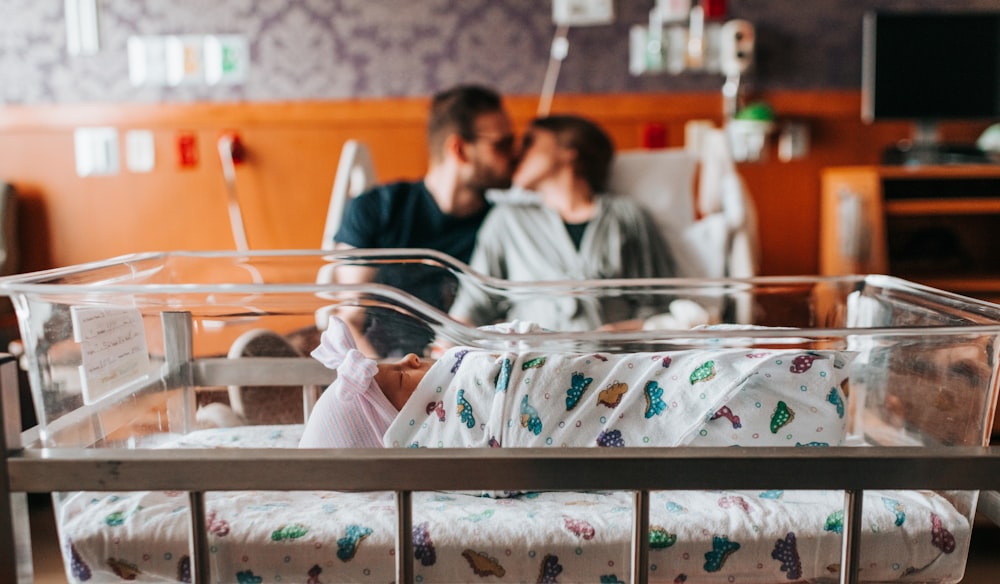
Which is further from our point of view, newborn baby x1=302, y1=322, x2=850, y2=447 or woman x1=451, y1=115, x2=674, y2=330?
A: woman x1=451, y1=115, x2=674, y2=330

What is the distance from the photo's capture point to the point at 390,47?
11.6ft

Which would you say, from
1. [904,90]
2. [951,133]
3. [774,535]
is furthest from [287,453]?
[951,133]

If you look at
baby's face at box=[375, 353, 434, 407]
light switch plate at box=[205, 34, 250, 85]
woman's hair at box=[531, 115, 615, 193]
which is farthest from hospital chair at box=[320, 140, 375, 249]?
baby's face at box=[375, 353, 434, 407]

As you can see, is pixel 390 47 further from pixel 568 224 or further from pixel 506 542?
Answer: pixel 506 542

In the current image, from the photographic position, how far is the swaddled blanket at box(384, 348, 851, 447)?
3.47ft

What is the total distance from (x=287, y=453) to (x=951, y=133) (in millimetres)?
3520

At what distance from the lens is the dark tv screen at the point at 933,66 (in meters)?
3.36

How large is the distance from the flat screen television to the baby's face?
2834 mm

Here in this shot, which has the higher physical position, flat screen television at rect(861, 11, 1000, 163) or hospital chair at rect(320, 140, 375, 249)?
flat screen television at rect(861, 11, 1000, 163)

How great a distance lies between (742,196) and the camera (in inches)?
105

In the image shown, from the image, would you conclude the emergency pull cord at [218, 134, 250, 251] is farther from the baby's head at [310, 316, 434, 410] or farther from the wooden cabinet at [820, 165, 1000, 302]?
the baby's head at [310, 316, 434, 410]

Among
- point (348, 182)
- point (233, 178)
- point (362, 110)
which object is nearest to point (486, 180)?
point (348, 182)

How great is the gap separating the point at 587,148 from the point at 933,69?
1575 millimetres

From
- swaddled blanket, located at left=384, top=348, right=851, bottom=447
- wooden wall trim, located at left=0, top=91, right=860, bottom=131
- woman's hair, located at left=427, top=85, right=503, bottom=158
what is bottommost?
swaddled blanket, located at left=384, top=348, right=851, bottom=447
